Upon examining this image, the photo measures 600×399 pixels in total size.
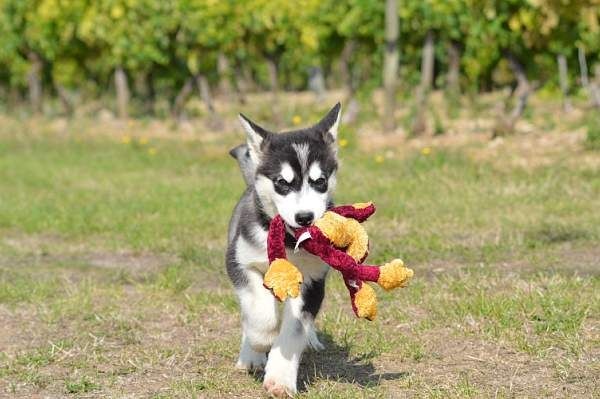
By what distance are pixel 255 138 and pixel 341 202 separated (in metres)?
7.23

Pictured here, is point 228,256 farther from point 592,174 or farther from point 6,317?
point 592,174

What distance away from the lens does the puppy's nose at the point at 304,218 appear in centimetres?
512

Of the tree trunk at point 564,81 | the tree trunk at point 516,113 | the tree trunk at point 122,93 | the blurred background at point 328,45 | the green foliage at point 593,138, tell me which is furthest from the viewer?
the tree trunk at point 122,93

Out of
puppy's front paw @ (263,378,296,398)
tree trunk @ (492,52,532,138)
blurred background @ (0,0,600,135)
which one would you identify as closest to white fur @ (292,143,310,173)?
puppy's front paw @ (263,378,296,398)

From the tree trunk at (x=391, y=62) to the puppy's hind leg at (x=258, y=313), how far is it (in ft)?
44.9

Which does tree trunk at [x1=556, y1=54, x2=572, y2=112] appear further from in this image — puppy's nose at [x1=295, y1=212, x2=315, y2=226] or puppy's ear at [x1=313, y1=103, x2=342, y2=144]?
puppy's nose at [x1=295, y1=212, x2=315, y2=226]

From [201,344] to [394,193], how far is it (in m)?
6.69

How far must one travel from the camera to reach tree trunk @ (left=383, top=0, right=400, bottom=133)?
18.9 metres

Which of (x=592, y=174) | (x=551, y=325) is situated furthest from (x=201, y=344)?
(x=592, y=174)

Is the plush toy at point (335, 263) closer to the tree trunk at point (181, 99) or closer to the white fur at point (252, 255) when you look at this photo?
the white fur at point (252, 255)

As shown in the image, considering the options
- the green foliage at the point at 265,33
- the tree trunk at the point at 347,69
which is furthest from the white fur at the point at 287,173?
the tree trunk at the point at 347,69

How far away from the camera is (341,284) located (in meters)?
8.58

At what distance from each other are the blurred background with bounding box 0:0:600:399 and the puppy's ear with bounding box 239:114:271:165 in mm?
1320

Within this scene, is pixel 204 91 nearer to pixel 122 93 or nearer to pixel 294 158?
pixel 122 93
